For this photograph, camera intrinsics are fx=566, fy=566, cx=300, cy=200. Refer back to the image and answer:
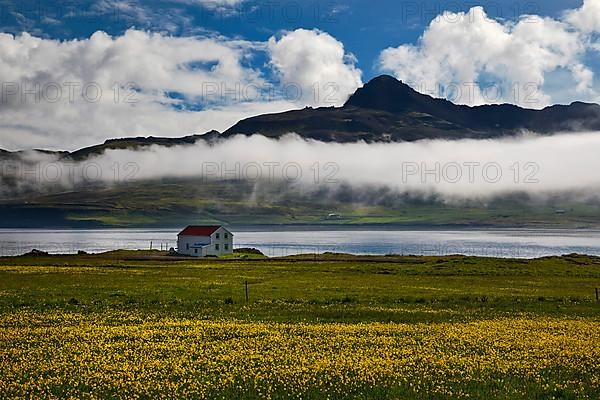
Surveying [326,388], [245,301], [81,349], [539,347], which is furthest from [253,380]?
[245,301]

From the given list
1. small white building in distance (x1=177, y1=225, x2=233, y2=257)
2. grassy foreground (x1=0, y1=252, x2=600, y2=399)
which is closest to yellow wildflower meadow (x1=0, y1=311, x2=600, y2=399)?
grassy foreground (x1=0, y1=252, x2=600, y2=399)

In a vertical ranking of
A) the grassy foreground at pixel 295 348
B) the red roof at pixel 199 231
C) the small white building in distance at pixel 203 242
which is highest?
the grassy foreground at pixel 295 348

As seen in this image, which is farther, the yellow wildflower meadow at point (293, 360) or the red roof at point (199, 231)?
the red roof at point (199, 231)

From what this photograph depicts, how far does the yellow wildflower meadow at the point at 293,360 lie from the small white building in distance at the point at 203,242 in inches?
4646

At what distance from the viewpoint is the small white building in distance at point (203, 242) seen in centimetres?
15125

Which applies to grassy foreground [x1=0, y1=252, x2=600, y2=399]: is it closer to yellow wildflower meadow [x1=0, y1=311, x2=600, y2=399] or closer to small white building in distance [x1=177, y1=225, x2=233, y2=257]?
yellow wildflower meadow [x1=0, y1=311, x2=600, y2=399]

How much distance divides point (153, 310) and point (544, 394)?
28061 millimetres

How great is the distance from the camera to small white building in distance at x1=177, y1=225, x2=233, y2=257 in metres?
151

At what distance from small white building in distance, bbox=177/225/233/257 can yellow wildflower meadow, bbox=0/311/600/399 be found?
118015mm

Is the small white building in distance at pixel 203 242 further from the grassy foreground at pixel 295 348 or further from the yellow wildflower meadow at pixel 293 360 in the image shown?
the yellow wildflower meadow at pixel 293 360

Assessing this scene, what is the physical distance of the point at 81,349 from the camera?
25172 millimetres

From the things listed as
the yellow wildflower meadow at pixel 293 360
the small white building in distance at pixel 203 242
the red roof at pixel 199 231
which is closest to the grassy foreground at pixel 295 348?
the yellow wildflower meadow at pixel 293 360

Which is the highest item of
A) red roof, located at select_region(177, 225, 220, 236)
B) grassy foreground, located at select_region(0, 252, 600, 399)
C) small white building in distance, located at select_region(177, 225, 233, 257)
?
grassy foreground, located at select_region(0, 252, 600, 399)

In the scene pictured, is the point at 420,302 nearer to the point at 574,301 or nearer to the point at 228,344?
the point at 574,301
